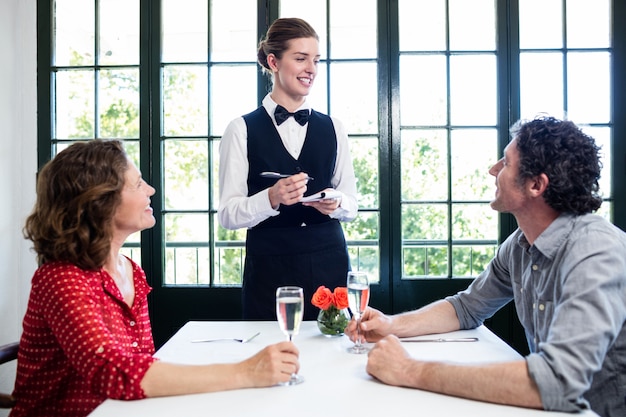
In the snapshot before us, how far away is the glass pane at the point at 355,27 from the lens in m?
3.23

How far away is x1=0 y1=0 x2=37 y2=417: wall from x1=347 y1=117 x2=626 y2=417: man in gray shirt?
227cm

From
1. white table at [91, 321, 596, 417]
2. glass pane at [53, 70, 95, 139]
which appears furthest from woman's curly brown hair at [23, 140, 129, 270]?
glass pane at [53, 70, 95, 139]

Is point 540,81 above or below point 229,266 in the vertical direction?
above

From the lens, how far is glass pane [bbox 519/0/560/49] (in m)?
3.24

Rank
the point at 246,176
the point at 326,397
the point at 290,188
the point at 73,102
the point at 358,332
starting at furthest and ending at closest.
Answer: the point at 73,102, the point at 246,176, the point at 290,188, the point at 358,332, the point at 326,397

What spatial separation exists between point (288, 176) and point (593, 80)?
6.50ft

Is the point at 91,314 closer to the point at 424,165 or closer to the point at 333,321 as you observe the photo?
the point at 333,321

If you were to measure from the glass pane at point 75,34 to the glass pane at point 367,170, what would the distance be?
1.51 metres

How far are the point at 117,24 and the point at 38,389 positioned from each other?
2412 mm

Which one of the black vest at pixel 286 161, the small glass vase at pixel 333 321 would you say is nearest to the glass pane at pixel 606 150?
the black vest at pixel 286 161

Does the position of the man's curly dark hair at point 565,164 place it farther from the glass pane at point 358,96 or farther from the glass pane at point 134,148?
the glass pane at point 134,148

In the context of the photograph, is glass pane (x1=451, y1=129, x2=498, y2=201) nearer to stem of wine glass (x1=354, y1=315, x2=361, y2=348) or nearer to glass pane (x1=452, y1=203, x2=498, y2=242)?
glass pane (x1=452, y1=203, x2=498, y2=242)

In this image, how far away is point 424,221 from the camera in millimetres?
3238

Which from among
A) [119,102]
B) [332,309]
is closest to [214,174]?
[119,102]
